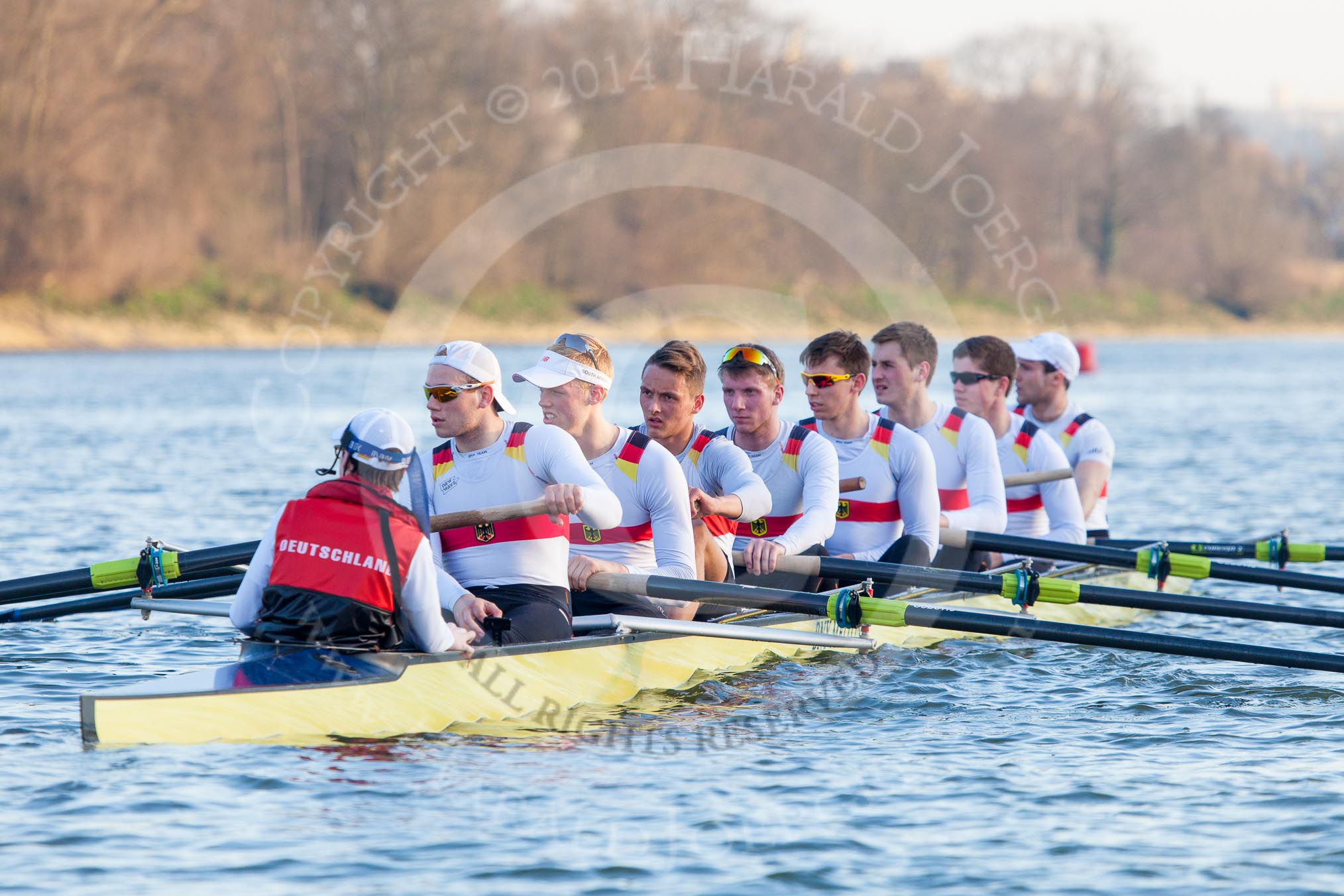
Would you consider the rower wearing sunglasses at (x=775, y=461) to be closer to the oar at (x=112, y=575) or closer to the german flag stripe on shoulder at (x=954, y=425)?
the german flag stripe on shoulder at (x=954, y=425)

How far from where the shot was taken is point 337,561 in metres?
5.53

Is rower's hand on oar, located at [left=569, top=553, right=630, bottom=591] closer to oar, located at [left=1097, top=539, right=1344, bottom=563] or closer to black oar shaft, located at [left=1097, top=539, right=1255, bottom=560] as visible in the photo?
black oar shaft, located at [left=1097, top=539, right=1255, bottom=560]

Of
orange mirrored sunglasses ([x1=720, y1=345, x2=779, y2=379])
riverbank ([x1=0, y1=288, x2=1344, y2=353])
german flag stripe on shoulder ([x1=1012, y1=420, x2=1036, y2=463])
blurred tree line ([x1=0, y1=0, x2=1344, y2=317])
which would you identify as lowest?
german flag stripe on shoulder ([x1=1012, y1=420, x2=1036, y2=463])

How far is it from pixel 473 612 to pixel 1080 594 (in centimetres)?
286

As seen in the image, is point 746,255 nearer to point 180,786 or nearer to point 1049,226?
point 1049,226

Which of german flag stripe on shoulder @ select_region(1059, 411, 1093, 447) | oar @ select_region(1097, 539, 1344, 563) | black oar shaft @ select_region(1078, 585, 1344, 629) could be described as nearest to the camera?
black oar shaft @ select_region(1078, 585, 1344, 629)

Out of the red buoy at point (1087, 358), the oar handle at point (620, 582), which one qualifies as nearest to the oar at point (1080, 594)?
the oar handle at point (620, 582)

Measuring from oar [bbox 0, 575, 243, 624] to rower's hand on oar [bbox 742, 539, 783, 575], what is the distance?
2.53 meters

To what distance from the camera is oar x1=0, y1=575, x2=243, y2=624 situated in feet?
24.8

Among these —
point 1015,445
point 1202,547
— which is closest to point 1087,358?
point 1202,547

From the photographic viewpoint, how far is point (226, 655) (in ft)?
27.9

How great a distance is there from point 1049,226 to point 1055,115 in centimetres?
350

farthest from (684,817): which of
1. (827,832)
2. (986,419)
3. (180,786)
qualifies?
(986,419)

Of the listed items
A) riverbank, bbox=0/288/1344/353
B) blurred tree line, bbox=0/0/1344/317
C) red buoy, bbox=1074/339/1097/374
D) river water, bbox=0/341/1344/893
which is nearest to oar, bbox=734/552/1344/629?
river water, bbox=0/341/1344/893
